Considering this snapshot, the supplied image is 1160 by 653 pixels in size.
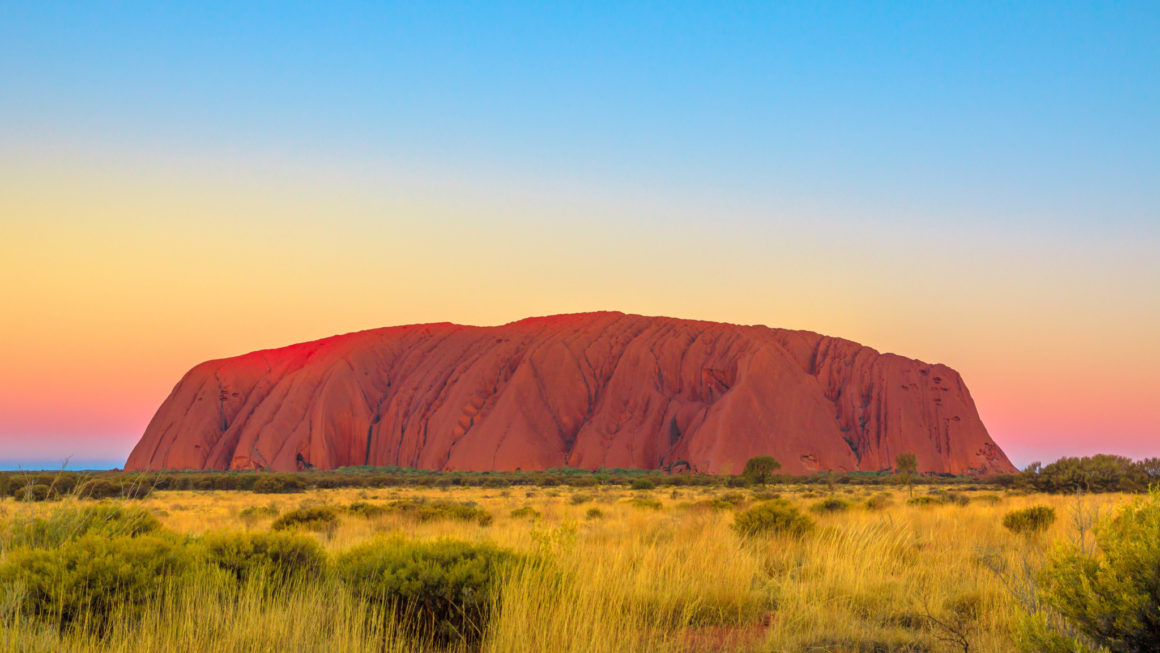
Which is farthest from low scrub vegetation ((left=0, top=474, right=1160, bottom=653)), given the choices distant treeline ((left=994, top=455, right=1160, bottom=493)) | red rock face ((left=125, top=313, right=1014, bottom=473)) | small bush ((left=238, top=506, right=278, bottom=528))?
red rock face ((left=125, top=313, right=1014, bottom=473))

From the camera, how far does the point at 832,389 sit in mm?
82562

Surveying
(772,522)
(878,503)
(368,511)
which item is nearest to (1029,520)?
(772,522)

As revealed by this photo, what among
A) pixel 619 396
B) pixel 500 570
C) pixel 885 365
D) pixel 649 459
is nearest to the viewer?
pixel 500 570

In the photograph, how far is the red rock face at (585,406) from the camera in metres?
72.4

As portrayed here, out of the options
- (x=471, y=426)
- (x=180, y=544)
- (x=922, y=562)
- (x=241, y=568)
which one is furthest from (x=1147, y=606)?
(x=471, y=426)

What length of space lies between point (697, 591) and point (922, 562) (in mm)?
3519

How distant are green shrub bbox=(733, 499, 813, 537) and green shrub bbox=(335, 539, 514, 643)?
6.67m

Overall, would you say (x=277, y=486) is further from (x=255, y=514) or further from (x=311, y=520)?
(x=311, y=520)

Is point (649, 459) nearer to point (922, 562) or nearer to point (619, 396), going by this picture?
point (619, 396)

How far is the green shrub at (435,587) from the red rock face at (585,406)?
2453 inches

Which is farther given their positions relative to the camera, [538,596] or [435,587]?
[435,587]

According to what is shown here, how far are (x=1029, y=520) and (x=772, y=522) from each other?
4920mm

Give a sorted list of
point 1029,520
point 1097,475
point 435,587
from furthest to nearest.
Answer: point 1097,475
point 1029,520
point 435,587

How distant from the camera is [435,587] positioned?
240 inches
